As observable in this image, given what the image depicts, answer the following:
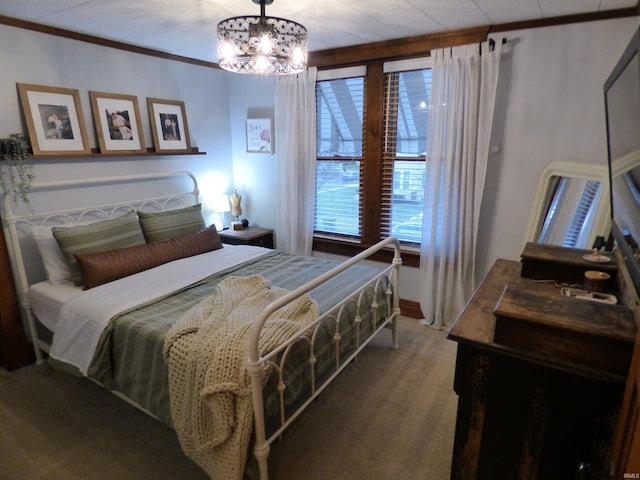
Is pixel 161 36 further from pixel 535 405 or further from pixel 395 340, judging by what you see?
A: pixel 535 405

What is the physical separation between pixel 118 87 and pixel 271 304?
103 inches

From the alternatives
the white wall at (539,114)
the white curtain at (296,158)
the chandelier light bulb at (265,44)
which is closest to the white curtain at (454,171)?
the white wall at (539,114)

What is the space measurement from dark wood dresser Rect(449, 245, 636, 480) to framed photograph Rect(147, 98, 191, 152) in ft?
9.96

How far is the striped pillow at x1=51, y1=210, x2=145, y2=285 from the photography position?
2441mm

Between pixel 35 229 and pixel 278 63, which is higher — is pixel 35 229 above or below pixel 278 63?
below

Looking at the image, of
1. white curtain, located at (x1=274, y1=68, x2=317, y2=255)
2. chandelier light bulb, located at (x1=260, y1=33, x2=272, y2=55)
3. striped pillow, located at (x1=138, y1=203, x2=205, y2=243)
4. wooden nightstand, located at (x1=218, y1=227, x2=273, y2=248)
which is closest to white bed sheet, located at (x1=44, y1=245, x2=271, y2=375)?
striped pillow, located at (x1=138, y1=203, x2=205, y2=243)

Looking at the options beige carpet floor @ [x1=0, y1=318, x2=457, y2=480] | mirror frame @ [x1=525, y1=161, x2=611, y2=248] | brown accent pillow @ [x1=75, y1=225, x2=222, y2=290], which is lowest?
beige carpet floor @ [x1=0, y1=318, x2=457, y2=480]

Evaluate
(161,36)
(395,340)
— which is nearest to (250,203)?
(161,36)

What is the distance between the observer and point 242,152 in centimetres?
410

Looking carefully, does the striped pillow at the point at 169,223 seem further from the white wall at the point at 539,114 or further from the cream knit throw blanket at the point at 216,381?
the white wall at the point at 539,114

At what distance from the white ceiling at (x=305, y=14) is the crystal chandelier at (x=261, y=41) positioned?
39 centimetres

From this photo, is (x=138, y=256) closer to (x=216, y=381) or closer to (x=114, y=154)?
(x=114, y=154)

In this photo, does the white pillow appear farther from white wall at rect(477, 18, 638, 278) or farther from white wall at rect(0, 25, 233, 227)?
white wall at rect(477, 18, 638, 278)

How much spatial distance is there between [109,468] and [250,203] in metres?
2.85
